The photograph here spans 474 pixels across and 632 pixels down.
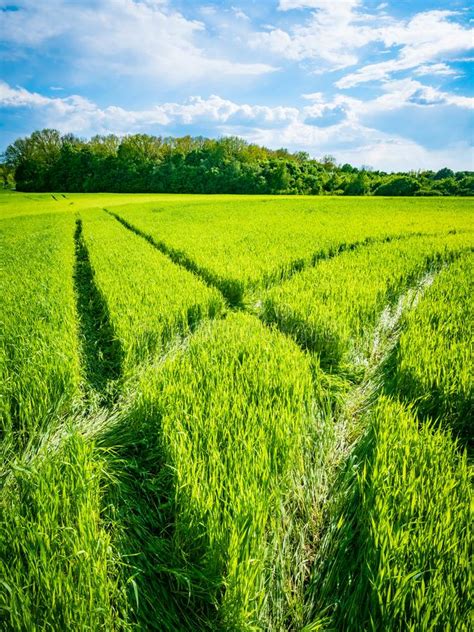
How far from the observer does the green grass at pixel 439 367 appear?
213 cm

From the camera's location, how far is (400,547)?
1.13 m

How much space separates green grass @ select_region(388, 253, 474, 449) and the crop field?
17mm

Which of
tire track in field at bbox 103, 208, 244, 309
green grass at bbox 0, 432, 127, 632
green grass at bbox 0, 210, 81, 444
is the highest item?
tire track in field at bbox 103, 208, 244, 309

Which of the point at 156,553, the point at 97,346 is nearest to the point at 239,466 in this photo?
the point at 156,553

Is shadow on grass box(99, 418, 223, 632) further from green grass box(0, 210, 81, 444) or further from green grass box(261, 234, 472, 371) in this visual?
green grass box(261, 234, 472, 371)

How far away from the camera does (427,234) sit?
9.34 m

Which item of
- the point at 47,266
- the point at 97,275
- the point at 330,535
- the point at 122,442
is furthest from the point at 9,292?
the point at 330,535

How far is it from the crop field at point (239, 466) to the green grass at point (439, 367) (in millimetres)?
17

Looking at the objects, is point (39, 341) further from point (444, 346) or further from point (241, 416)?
point (444, 346)

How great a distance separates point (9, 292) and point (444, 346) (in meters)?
5.41

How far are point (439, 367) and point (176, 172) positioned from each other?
52174 mm

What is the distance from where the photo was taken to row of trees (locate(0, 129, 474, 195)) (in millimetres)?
47094

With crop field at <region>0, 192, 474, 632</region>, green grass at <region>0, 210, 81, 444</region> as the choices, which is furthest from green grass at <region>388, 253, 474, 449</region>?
green grass at <region>0, 210, 81, 444</region>

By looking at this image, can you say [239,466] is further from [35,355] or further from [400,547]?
[35,355]
